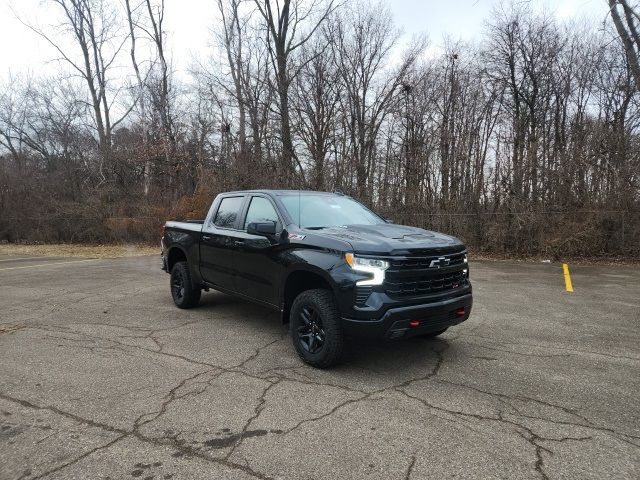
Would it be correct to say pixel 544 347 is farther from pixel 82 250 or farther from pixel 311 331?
pixel 82 250

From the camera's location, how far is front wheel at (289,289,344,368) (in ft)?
14.1

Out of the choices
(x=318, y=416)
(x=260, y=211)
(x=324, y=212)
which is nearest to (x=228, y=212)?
(x=260, y=211)

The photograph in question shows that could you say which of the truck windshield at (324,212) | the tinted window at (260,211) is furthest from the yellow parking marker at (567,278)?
the tinted window at (260,211)

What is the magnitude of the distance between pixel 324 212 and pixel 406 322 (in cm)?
191

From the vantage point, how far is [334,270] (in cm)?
429

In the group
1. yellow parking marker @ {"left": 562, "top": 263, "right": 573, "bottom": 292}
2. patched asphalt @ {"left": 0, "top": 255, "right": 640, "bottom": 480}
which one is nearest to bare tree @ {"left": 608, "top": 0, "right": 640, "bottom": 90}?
yellow parking marker @ {"left": 562, "top": 263, "right": 573, "bottom": 292}

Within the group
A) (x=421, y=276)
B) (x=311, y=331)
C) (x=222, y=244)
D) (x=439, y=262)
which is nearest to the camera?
(x=421, y=276)

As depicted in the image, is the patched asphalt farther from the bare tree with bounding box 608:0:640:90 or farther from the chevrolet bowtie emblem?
the bare tree with bounding box 608:0:640:90

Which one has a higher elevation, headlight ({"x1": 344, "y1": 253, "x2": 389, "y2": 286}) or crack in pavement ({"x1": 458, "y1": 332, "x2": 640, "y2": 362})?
headlight ({"x1": 344, "y1": 253, "x2": 389, "y2": 286})

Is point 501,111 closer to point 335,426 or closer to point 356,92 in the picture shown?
point 356,92

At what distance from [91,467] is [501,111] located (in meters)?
20.9

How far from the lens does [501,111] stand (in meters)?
20.1

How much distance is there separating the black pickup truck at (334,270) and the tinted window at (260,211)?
0.05 feet

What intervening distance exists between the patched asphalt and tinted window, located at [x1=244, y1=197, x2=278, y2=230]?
1.47m
